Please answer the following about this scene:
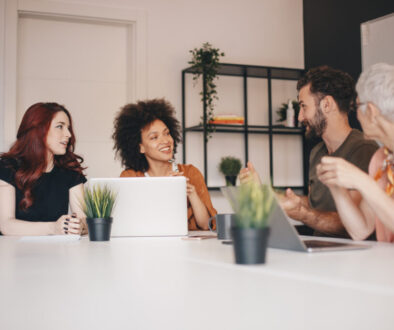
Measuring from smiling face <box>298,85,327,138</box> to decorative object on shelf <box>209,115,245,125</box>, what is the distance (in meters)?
1.80

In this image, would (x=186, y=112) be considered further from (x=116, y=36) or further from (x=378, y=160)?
(x=378, y=160)

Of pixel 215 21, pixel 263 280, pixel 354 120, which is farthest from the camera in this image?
pixel 215 21

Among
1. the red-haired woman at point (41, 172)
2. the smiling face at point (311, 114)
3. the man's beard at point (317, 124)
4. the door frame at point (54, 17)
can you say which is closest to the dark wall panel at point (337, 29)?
the door frame at point (54, 17)

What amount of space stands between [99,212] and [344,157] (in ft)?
4.26

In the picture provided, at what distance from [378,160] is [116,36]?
3.33 metres

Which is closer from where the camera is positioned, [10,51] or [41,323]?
[41,323]

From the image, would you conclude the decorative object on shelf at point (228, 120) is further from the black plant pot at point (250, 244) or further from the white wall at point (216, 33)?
the black plant pot at point (250, 244)

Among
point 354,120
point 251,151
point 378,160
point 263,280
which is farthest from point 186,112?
point 263,280

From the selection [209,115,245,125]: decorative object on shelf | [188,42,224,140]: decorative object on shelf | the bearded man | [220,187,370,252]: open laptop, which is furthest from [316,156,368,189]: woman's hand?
[209,115,245,125]: decorative object on shelf

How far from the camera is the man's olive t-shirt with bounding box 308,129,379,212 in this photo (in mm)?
2373

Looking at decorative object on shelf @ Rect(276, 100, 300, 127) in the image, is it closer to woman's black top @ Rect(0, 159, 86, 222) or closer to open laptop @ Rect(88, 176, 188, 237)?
woman's black top @ Rect(0, 159, 86, 222)

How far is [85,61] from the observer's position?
4590 mm

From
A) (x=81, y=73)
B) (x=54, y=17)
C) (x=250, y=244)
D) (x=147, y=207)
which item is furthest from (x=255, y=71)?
(x=250, y=244)

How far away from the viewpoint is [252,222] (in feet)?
3.03
